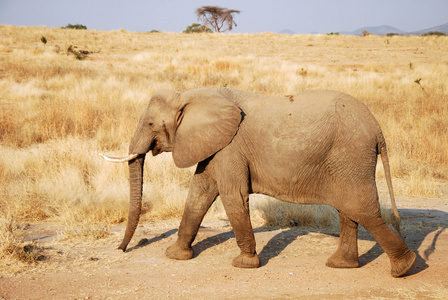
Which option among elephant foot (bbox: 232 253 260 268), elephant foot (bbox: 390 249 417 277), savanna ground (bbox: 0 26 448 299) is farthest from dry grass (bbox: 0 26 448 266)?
elephant foot (bbox: 390 249 417 277)

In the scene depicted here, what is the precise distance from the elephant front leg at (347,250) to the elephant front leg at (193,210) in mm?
1461

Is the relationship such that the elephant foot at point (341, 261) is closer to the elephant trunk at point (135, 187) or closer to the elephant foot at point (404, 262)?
the elephant foot at point (404, 262)

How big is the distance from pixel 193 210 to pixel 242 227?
673 millimetres

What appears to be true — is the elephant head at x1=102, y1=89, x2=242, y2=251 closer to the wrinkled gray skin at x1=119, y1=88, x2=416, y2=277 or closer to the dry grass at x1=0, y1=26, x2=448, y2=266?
the wrinkled gray skin at x1=119, y1=88, x2=416, y2=277

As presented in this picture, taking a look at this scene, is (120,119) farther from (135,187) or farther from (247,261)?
(247,261)

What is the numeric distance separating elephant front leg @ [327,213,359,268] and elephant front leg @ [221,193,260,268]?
2.79 feet

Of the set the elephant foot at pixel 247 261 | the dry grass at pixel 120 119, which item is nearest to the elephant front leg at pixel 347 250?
the elephant foot at pixel 247 261

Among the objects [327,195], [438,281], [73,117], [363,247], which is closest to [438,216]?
[363,247]

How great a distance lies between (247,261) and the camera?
4.88 metres

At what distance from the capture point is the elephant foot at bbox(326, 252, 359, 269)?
4965mm

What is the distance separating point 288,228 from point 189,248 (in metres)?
1.83

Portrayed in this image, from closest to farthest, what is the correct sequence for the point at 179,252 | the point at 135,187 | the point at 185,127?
the point at 185,127 → the point at 135,187 → the point at 179,252

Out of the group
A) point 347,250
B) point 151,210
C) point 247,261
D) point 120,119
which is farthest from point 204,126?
point 120,119

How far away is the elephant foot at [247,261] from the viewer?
4.88 m
